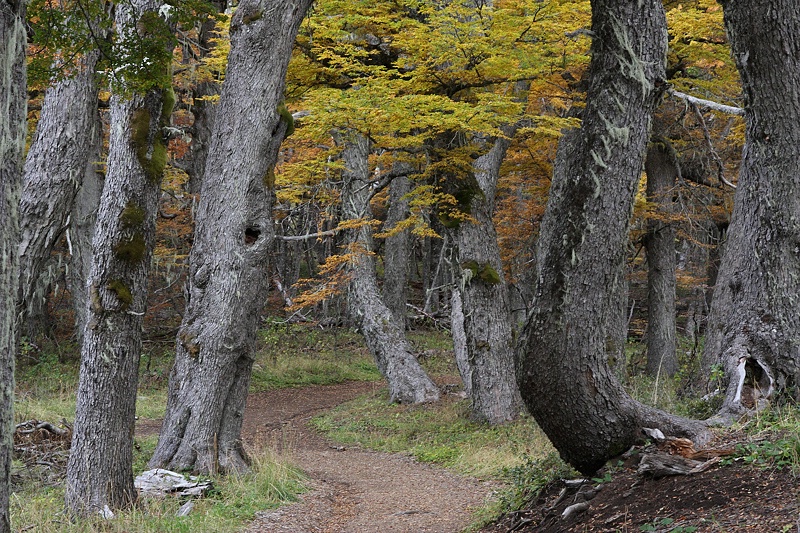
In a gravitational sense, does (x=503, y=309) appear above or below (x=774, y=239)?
below

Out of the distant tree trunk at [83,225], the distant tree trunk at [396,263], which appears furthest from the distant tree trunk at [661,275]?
the distant tree trunk at [83,225]

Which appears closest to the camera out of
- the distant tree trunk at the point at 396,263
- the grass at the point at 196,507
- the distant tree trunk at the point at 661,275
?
the grass at the point at 196,507

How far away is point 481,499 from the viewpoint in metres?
8.23

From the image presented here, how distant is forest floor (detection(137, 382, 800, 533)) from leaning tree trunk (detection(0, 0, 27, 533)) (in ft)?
11.7

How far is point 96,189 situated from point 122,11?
442 inches

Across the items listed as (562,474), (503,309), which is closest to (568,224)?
(562,474)

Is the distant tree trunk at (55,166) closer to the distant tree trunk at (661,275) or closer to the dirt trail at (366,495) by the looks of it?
the dirt trail at (366,495)

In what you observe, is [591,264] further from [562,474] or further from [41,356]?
[41,356]

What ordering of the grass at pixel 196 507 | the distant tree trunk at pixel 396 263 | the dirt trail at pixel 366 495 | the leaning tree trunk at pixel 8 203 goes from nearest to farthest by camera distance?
the leaning tree trunk at pixel 8 203 → the grass at pixel 196 507 → the dirt trail at pixel 366 495 → the distant tree trunk at pixel 396 263

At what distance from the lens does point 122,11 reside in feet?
22.4

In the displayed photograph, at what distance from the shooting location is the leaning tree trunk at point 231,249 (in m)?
8.13

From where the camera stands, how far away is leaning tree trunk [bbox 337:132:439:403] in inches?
566

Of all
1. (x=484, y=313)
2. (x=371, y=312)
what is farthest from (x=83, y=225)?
(x=484, y=313)

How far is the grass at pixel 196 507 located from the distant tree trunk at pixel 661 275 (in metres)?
9.52
